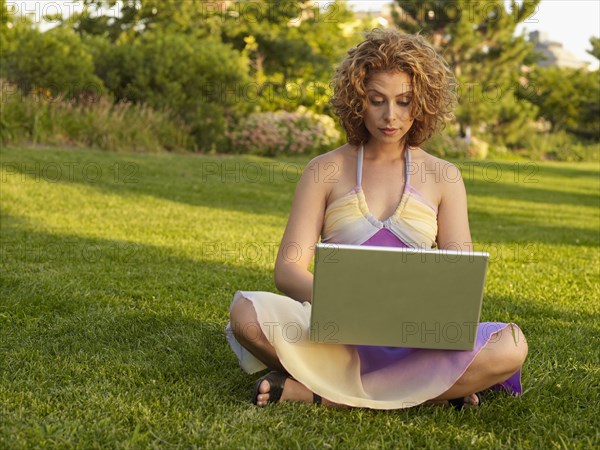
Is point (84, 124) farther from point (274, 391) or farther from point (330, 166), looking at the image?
point (274, 391)

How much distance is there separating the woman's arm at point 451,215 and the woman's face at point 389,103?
292mm

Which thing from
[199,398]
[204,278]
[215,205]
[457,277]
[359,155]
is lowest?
[215,205]

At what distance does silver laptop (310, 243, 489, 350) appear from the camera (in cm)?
234

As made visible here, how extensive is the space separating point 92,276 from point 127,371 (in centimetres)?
194

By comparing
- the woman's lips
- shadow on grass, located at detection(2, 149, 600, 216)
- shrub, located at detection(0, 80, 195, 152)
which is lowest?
shadow on grass, located at detection(2, 149, 600, 216)

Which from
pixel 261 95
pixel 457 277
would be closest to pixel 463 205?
pixel 457 277

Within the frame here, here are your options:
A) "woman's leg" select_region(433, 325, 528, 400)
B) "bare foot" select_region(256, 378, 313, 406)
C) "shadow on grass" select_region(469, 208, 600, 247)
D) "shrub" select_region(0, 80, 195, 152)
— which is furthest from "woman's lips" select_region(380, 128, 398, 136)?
"shrub" select_region(0, 80, 195, 152)

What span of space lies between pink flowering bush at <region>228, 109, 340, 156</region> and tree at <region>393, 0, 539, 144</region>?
13.4 m

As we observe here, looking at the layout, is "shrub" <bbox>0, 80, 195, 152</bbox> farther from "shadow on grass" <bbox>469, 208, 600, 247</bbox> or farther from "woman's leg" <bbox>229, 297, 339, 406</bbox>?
"woman's leg" <bbox>229, 297, 339, 406</bbox>

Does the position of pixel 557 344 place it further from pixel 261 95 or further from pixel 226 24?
pixel 226 24

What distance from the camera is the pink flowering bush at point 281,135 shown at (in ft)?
56.1

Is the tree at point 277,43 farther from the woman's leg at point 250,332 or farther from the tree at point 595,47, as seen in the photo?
the woman's leg at point 250,332

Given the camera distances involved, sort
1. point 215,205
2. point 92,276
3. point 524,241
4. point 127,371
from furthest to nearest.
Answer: point 215,205 < point 524,241 < point 92,276 < point 127,371

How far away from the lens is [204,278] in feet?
16.7
